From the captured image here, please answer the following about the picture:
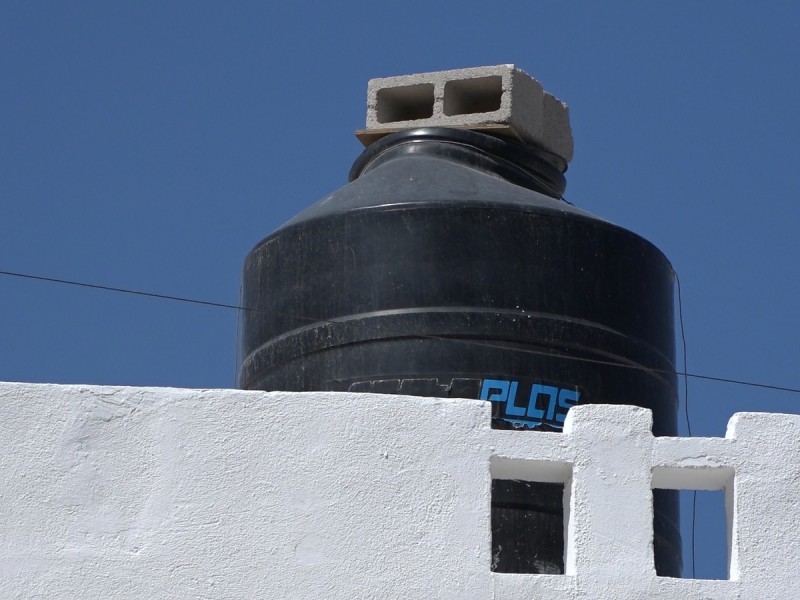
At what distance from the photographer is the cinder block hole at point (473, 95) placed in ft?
35.8

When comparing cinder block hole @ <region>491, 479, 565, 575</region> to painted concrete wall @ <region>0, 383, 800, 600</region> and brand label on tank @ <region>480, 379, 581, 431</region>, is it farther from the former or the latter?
painted concrete wall @ <region>0, 383, 800, 600</region>

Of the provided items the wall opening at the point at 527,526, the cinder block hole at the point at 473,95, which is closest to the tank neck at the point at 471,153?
the cinder block hole at the point at 473,95

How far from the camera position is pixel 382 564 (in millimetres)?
7957

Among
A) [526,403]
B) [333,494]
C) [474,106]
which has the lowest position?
[333,494]

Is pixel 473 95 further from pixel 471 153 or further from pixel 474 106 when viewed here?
pixel 471 153

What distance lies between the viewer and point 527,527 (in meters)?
8.89

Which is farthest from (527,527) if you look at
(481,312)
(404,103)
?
(404,103)

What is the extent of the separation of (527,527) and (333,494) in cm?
118

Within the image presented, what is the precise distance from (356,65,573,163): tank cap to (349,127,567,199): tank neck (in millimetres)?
107

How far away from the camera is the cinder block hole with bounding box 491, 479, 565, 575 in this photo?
8828 millimetres

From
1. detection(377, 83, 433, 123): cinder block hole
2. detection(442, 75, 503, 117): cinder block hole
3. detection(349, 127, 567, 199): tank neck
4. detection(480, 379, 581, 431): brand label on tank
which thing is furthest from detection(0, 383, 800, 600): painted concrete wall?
detection(377, 83, 433, 123): cinder block hole

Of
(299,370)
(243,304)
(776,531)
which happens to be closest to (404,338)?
(299,370)

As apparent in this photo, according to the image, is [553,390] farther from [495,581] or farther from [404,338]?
[495,581]

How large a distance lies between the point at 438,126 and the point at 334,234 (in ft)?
4.04
